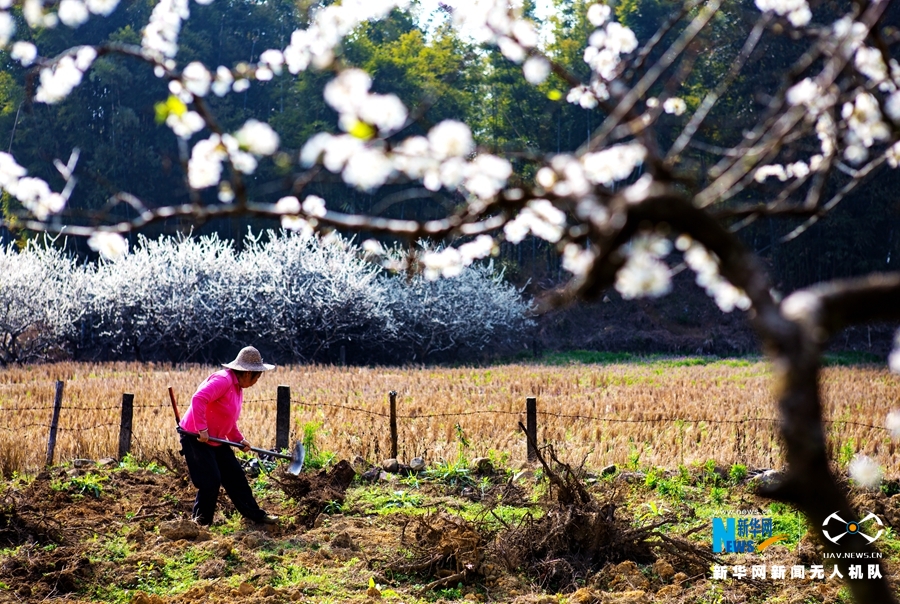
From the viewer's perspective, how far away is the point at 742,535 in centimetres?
584

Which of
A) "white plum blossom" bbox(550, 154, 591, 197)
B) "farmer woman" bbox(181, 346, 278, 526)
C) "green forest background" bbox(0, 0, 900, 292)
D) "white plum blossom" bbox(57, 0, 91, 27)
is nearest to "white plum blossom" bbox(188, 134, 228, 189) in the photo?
"white plum blossom" bbox(550, 154, 591, 197)

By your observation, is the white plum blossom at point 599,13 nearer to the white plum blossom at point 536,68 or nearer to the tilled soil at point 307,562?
the white plum blossom at point 536,68

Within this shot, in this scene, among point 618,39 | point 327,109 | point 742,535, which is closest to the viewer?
point 618,39

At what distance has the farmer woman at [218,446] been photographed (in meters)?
6.05

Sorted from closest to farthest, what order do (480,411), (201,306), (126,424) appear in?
(126,424)
(480,411)
(201,306)

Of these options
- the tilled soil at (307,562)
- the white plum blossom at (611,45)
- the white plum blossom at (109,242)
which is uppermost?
the white plum blossom at (611,45)

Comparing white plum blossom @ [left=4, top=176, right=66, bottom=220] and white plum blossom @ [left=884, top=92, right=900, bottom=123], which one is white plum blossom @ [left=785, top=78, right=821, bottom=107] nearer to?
white plum blossom @ [left=884, top=92, right=900, bottom=123]

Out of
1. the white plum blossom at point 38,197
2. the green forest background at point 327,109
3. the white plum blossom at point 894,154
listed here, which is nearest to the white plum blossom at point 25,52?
Result: the white plum blossom at point 38,197

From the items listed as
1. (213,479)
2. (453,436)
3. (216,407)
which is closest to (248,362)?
(216,407)

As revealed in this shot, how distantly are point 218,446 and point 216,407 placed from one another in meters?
0.28

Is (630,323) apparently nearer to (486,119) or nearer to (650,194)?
(486,119)

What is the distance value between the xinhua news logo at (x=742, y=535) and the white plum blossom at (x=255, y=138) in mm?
4269

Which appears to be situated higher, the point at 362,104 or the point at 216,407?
the point at 362,104

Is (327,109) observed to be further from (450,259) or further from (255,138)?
(255,138)
